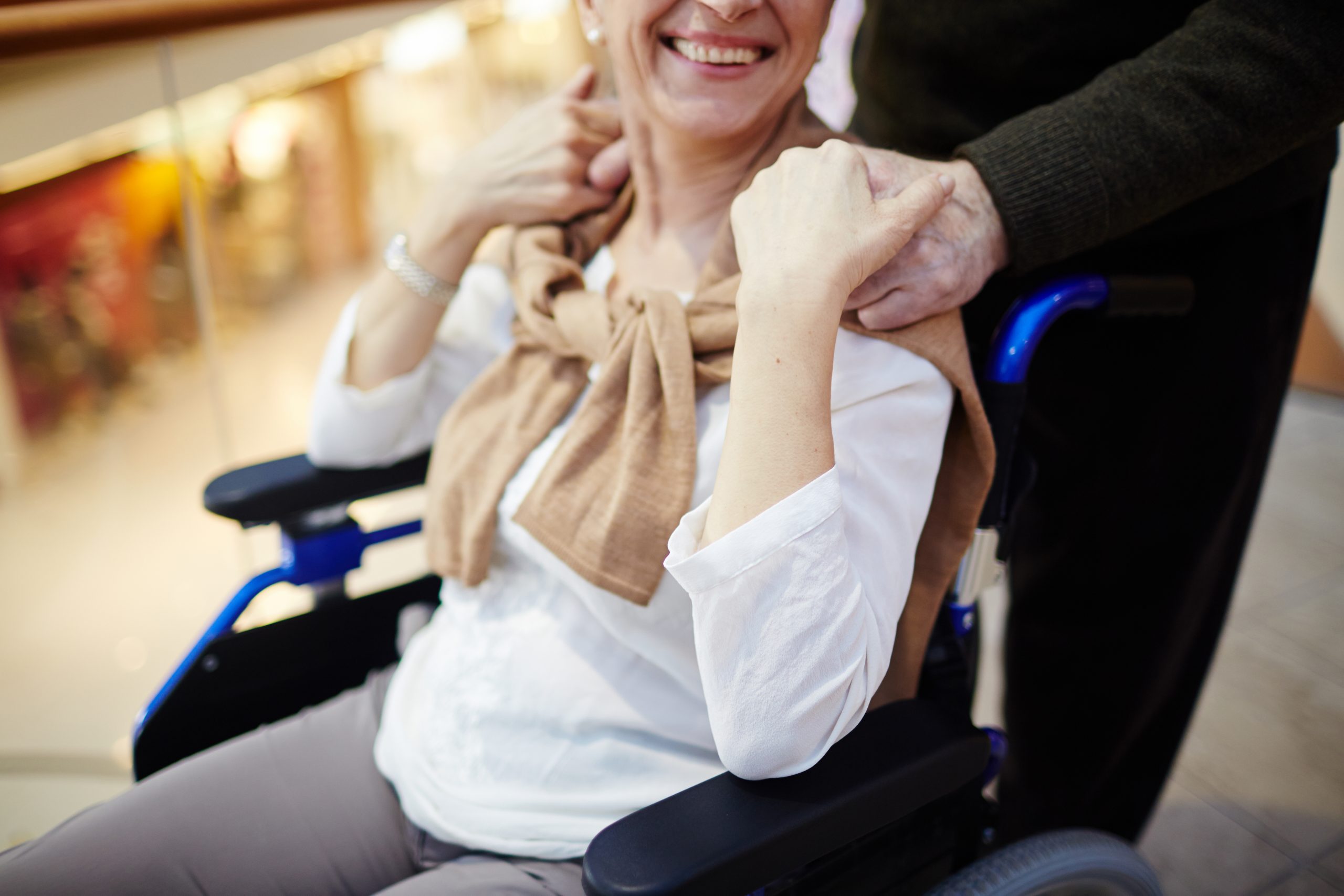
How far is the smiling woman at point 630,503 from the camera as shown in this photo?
701mm

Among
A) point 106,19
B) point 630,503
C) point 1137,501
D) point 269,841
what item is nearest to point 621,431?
point 630,503

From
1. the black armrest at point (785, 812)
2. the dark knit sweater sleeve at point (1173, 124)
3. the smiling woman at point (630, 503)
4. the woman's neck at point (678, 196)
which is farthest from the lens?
the woman's neck at point (678, 196)

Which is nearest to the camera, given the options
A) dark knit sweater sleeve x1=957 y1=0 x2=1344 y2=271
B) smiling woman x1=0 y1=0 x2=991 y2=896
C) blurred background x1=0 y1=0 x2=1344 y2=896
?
smiling woman x1=0 y1=0 x2=991 y2=896

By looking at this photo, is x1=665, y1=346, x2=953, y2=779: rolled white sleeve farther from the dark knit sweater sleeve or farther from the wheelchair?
the dark knit sweater sleeve

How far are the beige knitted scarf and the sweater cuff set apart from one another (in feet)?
0.35

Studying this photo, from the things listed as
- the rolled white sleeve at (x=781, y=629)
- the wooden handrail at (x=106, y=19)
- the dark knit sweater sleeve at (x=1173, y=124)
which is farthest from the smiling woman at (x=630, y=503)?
the wooden handrail at (x=106, y=19)

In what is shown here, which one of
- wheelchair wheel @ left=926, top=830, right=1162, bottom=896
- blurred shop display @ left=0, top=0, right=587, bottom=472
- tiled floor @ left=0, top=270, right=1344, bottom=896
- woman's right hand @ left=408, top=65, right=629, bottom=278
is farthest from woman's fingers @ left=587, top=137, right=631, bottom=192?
tiled floor @ left=0, top=270, right=1344, bottom=896

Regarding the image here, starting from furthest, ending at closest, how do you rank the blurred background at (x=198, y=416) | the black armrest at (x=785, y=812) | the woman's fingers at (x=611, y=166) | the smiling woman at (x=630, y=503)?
the blurred background at (x=198, y=416) < the woman's fingers at (x=611, y=166) < the smiling woman at (x=630, y=503) < the black armrest at (x=785, y=812)

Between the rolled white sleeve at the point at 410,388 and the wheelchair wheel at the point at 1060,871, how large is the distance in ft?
2.64

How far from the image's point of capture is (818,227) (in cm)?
74

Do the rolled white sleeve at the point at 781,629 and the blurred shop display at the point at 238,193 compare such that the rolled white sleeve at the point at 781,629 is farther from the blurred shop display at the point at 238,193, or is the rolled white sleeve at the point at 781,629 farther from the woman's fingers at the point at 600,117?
the blurred shop display at the point at 238,193

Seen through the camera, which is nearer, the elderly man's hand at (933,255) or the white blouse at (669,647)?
the white blouse at (669,647)

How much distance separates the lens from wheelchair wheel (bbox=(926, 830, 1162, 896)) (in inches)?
31.5

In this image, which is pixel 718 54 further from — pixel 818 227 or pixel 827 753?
pixel 827 753
